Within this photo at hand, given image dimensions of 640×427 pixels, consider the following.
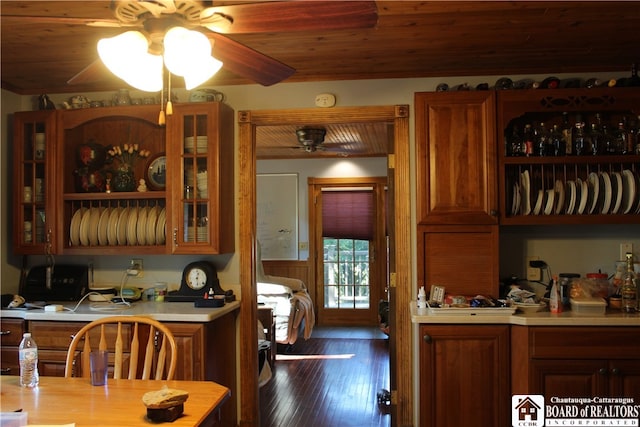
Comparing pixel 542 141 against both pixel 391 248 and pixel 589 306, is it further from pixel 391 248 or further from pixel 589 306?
pixel 391 248

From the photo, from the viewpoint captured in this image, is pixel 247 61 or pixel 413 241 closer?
pixel 247 61

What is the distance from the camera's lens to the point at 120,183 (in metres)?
3.46

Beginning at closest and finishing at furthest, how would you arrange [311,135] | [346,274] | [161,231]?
1. [161,231]
2. [311,135]
3. [346,274]

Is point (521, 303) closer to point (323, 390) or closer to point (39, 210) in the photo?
point (323, 390)

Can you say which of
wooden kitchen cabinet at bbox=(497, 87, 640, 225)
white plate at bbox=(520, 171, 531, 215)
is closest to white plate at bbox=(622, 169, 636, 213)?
wooden kitchen cabinet at bbox=(497, 87, 640, 225)

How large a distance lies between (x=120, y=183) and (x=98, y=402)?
6.74 feet

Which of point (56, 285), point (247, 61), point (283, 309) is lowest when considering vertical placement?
point (283, 309)

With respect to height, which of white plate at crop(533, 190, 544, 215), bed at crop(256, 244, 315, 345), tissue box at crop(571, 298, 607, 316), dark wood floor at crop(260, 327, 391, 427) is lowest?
dark wood floor at crop(260, 327, 391, 427)

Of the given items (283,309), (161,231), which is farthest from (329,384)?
(161,231)

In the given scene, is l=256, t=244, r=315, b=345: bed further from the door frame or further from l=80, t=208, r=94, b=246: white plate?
l=80, t=208, r=94, b=246: white plate

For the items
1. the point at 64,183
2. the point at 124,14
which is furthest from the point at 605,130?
the point at 64,183

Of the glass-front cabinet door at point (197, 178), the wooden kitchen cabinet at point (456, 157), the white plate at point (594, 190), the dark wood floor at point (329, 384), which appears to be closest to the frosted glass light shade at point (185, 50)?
the glass-front cabinet door at point (197, 178)

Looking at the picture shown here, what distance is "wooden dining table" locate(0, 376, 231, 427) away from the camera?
5.00 feet

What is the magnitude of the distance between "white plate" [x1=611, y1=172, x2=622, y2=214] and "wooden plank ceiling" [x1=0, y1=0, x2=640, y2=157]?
0.71 m
